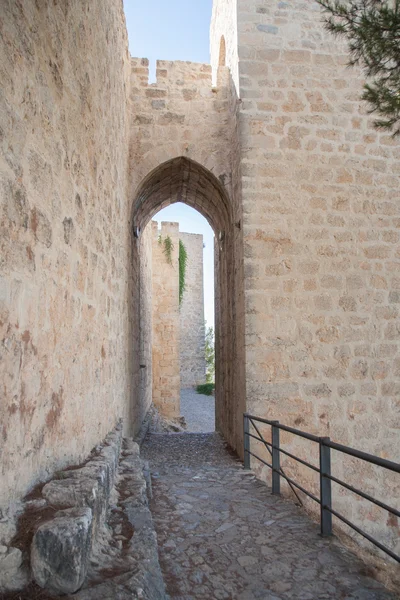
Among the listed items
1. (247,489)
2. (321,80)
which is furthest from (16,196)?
(321,80)

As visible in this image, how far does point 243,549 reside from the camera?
2.72 metres

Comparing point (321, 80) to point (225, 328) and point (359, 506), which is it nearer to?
point (225, 328)

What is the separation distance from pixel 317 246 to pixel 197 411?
11411 mm

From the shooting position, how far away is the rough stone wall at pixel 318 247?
5.20 m

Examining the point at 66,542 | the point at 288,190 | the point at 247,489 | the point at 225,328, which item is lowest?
the point at 247,489

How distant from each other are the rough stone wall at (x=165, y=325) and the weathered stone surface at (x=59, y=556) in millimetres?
12137

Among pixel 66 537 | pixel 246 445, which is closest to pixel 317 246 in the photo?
pixel 246 445

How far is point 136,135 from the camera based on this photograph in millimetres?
6395

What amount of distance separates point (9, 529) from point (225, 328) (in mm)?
5801

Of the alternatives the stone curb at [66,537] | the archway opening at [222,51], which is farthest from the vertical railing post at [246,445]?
the archway opening at [222,51]

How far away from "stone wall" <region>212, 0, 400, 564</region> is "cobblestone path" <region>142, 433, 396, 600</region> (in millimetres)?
1372

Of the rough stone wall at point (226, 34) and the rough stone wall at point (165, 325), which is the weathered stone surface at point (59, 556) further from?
the rough stone wall at point (165, 325)

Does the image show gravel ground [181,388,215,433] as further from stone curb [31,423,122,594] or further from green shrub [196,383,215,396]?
stone curb [31,423,122,594]

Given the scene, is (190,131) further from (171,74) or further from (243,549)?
(243,549)
